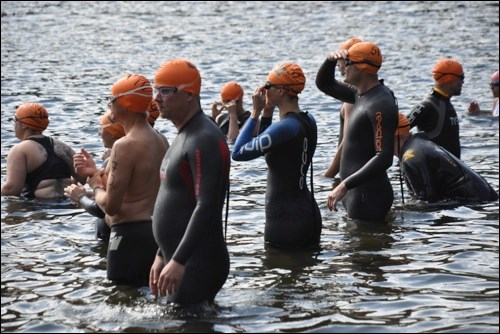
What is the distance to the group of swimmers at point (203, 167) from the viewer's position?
8.38 meters

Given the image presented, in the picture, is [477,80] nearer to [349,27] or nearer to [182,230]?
[349,27]

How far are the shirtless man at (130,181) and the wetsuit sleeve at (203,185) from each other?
98 cm

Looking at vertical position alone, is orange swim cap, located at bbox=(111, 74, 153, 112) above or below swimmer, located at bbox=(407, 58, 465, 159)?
above

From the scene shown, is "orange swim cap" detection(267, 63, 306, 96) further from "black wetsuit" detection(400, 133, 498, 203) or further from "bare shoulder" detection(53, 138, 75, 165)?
"bare shoulder" detection(53, 138, 75, 165)

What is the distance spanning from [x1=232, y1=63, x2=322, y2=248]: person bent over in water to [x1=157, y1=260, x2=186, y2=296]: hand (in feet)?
9.02

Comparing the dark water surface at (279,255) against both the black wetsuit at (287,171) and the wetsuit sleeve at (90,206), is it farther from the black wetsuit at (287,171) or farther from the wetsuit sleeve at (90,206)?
the wetsuit sleeve at (90,206)

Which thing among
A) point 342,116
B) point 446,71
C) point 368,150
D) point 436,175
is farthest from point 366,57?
point 446,71

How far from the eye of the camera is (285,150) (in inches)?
423

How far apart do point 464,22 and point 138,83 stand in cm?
2725

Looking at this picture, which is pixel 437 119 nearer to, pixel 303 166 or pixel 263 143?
pixel 303 166

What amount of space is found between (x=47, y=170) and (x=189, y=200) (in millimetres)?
5891

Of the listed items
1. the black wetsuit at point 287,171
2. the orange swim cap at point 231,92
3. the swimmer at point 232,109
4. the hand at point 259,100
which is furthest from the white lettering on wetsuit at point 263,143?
the orange swim cap at point 231,92

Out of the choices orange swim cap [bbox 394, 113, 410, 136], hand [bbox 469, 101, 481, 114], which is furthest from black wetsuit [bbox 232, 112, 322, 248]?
hand [bbox 469, 101, 481, 114]

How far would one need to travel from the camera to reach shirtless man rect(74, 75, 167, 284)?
29.9 feet
